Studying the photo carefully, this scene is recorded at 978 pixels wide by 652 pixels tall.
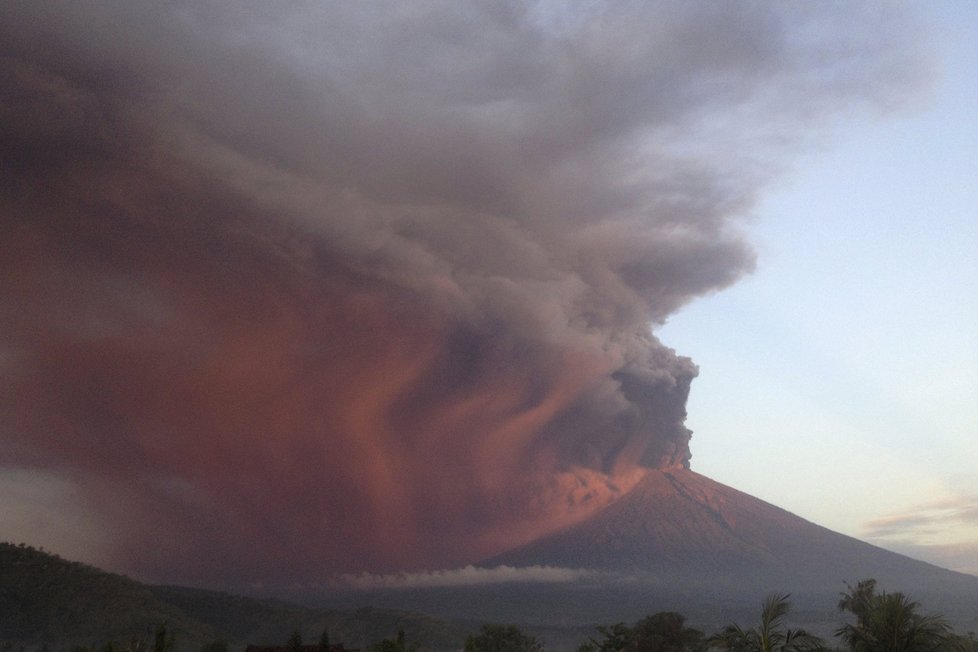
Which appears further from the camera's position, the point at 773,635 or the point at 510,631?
the point at 510,631

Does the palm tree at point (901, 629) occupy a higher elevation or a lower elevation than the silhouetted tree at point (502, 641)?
higher

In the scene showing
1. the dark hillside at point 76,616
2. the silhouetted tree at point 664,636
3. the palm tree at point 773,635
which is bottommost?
the dark hillside at point 76,616

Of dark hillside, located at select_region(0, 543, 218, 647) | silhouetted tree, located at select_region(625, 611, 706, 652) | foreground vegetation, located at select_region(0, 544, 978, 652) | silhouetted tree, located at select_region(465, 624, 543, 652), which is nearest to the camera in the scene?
foreground vegetation, located at select_region(0, 544, 978, 652)

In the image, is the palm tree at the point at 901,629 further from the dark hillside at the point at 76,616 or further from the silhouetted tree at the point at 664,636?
the dark hillside at the point at 76,616

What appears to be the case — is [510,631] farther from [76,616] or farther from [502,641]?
[76,616]

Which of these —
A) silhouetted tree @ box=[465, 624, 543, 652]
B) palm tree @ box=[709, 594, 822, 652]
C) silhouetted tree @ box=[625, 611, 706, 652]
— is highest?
palm tree @ box=[709, 594, 822, 652]

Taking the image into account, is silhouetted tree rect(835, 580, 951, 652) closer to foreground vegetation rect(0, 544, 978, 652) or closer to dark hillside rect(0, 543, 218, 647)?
foreground vegetation rect(0, 544, 978, 652)

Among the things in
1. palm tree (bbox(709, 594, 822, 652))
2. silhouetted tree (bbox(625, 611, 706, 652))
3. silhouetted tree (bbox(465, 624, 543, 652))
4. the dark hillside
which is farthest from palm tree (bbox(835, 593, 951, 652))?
the dark hillside

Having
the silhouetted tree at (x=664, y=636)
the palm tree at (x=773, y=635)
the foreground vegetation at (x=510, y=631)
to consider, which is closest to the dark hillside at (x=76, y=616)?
the foreground vegetation at (x=510, y=631)

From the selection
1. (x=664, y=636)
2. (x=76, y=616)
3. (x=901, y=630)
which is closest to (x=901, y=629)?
(x=901, y=630)

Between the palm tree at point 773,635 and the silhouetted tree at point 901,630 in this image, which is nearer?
the palm tree at point 773,635

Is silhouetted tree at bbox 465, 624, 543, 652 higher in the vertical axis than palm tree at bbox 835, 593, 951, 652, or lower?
lower
